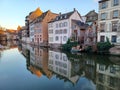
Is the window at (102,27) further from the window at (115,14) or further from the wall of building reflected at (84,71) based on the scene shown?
the wall of building reflected at (84,71)

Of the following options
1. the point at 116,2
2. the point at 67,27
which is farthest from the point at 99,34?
the point at 67,27

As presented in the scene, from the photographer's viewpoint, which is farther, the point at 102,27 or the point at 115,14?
the point at 102,27

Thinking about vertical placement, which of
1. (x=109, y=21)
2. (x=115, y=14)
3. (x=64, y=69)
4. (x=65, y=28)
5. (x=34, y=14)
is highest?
(x=34, y=14)

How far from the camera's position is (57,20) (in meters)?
40.3

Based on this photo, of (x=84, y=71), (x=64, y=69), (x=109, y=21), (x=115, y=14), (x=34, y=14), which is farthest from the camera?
(x=34, y=14)

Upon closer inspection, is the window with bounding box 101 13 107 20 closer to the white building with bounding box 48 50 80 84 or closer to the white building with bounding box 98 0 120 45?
the white building with bounding box 98 0 120 45

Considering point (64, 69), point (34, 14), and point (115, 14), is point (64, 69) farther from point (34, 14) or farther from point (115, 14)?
point (34, 14)

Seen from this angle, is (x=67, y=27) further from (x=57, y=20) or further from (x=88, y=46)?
(x=88, y=46)

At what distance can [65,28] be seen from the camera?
37.3 m

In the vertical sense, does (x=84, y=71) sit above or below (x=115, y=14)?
below

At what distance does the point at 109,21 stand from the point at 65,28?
12.7 meters

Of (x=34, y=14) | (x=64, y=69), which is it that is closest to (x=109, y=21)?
(x=64, y=69)

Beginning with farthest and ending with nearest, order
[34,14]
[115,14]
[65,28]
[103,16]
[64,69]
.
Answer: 1. [34,14]
2. [65,28]
3. [103,16]
4. [115,14]
5. [64,69]

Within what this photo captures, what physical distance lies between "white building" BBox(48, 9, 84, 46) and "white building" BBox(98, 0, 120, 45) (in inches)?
277
